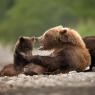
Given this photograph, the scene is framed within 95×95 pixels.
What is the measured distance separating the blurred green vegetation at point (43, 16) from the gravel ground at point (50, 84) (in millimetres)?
32891

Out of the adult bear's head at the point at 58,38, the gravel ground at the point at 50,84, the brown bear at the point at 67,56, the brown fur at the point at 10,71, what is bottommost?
the gravel ground at the point at 50,84

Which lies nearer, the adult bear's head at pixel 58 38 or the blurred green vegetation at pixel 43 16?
the adult bear's head at pixel 58 38

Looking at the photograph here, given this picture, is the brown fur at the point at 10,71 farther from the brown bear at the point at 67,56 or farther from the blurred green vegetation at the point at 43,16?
the blurred green vegetation at the point at 43,16

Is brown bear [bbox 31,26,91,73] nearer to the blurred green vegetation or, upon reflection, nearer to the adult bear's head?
the adult bear's head

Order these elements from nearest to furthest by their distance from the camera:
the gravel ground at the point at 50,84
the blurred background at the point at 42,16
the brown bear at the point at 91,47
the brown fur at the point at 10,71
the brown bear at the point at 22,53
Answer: the gravel ground at the point at 50,84
the brown bear at the point at 22,53
the brown fur at the point at 10,71
the brown bear at the point at 91,47
the blurred background at the point at 42,16

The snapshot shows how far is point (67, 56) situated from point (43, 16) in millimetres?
39871

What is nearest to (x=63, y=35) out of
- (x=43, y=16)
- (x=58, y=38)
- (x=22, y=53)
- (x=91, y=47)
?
(x=58, y=38)

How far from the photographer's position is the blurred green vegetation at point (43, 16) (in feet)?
164

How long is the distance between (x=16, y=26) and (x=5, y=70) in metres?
38.3

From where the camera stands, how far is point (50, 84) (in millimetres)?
12383

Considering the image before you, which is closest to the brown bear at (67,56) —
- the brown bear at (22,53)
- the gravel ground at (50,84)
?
the brown bear at (22,53)

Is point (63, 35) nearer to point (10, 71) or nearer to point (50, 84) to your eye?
point (10, 71)

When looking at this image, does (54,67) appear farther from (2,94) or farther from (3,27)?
(3,27)

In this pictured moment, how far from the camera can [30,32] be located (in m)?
48.4
